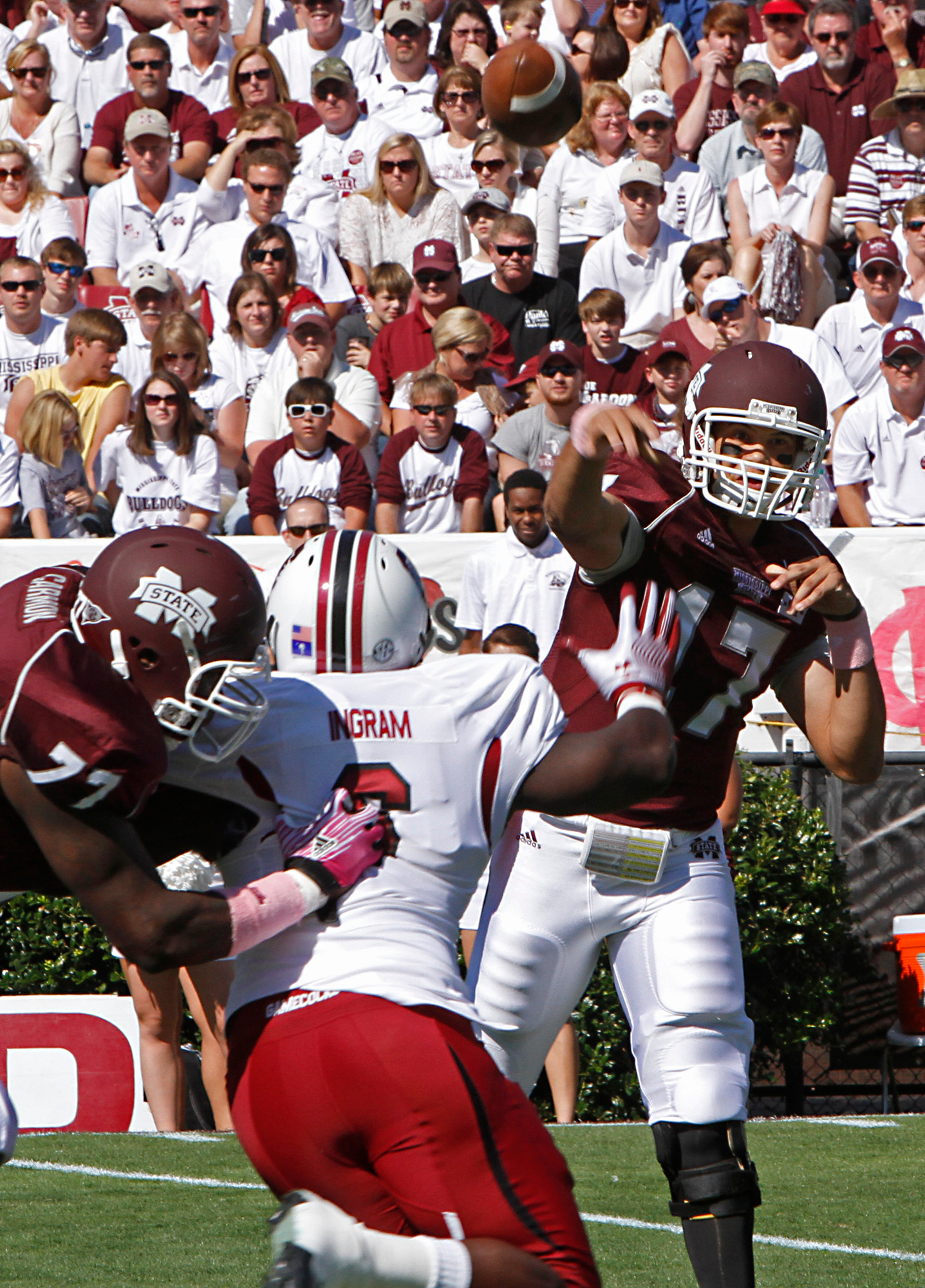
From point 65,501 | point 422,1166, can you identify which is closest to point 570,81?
point 65,501

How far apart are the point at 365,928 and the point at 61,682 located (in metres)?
0.55

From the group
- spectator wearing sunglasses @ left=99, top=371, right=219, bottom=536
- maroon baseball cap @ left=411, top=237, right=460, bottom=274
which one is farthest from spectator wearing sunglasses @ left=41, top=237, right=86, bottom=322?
maroon baseball cap @ left=411, top=237, right=460, bottom=274

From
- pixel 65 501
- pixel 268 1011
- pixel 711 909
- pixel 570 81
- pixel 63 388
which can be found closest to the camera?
pixel 268 1011

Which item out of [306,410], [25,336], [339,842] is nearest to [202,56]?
[25,336]

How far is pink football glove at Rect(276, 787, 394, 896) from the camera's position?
7.84ft

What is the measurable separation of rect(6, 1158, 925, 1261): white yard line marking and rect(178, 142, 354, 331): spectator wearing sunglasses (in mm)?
5983

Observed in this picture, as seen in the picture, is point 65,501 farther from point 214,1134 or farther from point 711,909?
point 711,909

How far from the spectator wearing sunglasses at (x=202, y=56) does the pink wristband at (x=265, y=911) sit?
10828 mm

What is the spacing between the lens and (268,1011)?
242 centimetres

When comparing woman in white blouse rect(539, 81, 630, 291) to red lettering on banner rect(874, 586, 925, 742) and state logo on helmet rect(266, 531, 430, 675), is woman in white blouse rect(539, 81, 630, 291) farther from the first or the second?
state logo on helmet rect(266, 531, 430, 675)

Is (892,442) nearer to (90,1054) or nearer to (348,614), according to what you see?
(90,1054)

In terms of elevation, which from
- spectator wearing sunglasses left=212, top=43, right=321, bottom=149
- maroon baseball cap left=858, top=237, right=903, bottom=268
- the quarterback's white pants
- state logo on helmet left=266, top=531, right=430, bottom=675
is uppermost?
spectator wearing sunglasses left=212, top=43, right=321, bottom=149

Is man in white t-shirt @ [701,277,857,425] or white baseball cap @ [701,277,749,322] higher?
white baseball cap @ [701,277,749,322]

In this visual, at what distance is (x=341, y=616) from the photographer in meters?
2.65
